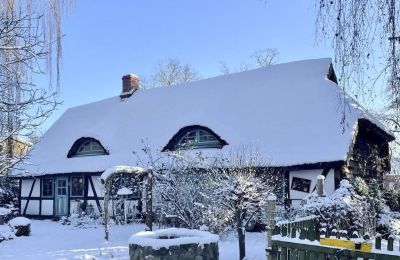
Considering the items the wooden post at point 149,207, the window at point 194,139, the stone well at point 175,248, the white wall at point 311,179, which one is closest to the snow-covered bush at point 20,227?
the wooden post at point 149,207

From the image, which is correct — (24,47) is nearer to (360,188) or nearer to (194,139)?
(360,188)

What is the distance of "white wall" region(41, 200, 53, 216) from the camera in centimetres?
1859

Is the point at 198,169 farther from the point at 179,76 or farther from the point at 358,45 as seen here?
the point at 179,76

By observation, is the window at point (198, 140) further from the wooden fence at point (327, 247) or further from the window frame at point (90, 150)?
the wooden fence at point (327, 247)

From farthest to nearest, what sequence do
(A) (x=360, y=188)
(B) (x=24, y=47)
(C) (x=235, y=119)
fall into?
(C) (x=235, y=119)
(A) (x=360, y=188)
(B) (x=24, y=47)

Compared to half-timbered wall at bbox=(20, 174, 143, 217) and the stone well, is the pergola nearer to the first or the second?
the stone well

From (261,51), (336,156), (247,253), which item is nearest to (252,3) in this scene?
(247,253)

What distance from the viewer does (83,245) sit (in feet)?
35.9

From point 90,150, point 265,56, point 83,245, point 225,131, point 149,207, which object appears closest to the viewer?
point 149,207

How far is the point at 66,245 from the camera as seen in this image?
36.3 feet

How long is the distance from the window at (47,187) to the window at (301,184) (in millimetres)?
11674

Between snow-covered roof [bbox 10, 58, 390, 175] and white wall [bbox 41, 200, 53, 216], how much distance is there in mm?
1650

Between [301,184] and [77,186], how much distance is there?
401 inches

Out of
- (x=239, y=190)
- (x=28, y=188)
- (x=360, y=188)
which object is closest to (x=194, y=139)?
(x=360, y=188)
